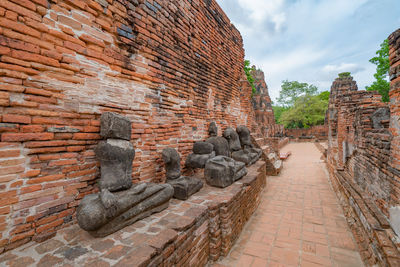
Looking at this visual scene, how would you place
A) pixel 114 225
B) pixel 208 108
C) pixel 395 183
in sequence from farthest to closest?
pixel 208 108 → pixel 395 183 → pixel 114 225

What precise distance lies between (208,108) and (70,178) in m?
3.35

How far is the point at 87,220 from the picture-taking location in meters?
1.72

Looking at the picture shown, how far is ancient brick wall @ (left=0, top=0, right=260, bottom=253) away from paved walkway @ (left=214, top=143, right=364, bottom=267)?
6.23 feet

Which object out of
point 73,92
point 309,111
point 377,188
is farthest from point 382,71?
point 73,92

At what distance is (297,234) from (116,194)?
289 cm

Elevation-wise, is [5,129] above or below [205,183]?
above

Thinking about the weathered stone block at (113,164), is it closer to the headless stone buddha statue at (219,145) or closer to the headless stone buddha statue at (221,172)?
the headless stone buddha statue at (221,172)

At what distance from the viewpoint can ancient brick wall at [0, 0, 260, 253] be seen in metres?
1.70

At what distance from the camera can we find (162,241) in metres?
1.74

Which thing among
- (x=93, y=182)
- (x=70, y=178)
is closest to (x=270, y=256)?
(x=93, y=182)

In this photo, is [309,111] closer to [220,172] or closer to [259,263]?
[220,172]

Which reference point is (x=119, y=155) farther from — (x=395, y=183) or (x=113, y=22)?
(x=395, y=183)

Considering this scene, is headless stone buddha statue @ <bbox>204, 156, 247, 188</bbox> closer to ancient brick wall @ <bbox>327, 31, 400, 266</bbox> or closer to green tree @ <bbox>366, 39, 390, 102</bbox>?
ancient brick wall @ <bbox>327, 31, 400, 266</bbox>

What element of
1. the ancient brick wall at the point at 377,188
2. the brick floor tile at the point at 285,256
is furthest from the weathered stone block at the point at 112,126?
the ancient brick wall at the point at 377,188
